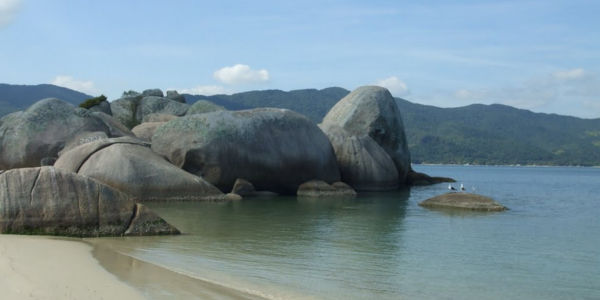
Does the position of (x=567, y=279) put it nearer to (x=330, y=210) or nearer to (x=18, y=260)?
(x=18, y=260)

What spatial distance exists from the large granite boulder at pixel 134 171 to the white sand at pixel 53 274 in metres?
9.67

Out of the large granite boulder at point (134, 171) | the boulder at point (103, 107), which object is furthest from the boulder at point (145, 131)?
the boulder at point (103, 107)

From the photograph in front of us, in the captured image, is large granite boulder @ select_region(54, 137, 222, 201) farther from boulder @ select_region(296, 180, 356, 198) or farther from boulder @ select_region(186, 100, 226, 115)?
boulder @ select_region(186, 100, 226, 115)

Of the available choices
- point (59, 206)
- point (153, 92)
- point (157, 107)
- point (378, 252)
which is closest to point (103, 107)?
point (157, 107)

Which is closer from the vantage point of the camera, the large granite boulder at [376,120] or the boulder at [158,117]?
the boulder at [158,117]

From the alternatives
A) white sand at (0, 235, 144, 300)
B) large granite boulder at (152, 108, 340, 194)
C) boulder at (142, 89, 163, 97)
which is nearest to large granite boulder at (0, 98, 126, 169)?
large granite boulder at (152, 108, 340, 194)

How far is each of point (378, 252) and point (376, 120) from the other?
2489cm

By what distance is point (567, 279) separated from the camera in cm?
1002

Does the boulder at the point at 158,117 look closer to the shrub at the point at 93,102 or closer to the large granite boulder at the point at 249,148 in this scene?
the shrub at the point at 93,102

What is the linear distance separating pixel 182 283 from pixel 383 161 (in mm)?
24832

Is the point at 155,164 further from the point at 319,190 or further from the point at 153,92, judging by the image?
the point at 153,92

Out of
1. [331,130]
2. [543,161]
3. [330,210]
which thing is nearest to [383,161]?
[331,130]

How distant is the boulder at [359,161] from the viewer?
30719 mm

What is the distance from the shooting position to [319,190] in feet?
88.4
